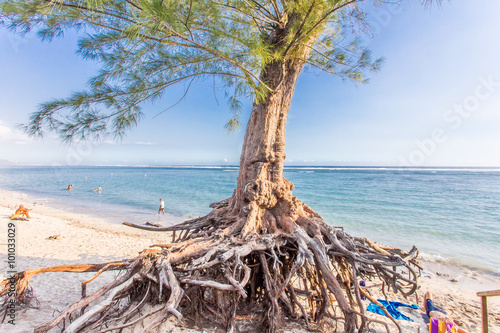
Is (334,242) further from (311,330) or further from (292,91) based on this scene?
(292,91)

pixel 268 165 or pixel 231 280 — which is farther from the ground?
pixel 268 165

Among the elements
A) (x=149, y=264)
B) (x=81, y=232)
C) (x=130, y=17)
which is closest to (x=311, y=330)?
(x=149, y=264)

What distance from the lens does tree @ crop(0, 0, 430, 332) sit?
95.0 inches

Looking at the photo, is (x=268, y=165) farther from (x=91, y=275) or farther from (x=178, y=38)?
(x=91, y=275)

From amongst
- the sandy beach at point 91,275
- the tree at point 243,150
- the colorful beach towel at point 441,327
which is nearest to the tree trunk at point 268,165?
the tree at point 243,150

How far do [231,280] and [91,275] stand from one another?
3.94 m

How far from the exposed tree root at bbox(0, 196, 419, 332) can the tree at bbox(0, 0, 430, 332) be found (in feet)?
0.05

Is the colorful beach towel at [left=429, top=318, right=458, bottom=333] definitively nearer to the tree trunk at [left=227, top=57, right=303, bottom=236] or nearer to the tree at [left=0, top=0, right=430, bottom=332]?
the tree at [left=0, top=0, right=430, bottom=332]

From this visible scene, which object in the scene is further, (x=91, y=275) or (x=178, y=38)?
(x=91, y=275)

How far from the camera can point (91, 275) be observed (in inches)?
192

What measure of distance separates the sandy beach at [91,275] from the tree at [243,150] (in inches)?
21.5

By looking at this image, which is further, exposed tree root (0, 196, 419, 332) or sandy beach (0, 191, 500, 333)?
sandy beach (0, 191, 500, 333)

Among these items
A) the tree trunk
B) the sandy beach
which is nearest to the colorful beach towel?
the sandy beach

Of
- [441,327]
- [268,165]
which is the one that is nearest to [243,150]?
[268,165]
